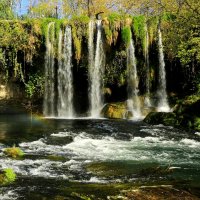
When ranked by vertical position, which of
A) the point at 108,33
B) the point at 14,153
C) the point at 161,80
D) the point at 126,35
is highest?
the point at 108,33

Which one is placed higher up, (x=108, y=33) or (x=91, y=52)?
(x=108, y=33)

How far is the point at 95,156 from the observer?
1440 cm

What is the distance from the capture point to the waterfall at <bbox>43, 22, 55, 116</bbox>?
97.2ft

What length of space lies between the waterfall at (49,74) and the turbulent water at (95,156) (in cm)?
709

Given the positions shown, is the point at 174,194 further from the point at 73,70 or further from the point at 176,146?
the point at 73,70

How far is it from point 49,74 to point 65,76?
1217 mm

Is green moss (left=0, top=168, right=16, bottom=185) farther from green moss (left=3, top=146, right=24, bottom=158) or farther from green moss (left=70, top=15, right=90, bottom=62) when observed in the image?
green moss (left=70, top=15, right=90, bottom=62)

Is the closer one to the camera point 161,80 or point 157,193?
point 157,193

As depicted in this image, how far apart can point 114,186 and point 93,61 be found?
20.4 m

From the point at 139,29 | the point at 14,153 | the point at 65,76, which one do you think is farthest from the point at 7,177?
the point at 139,29

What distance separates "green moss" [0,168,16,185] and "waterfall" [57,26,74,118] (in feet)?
59.2

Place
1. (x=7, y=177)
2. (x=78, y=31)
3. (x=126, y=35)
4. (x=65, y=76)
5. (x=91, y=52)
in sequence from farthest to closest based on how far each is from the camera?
(x=65, y=76), (x=91, y=52), (x=78, y=31), (x=126, y=35), (x=7, y=177)

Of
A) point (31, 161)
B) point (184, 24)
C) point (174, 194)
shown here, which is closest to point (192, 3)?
point (184, 24)

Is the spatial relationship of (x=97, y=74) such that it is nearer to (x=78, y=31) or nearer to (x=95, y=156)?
(x=78, y=31)
